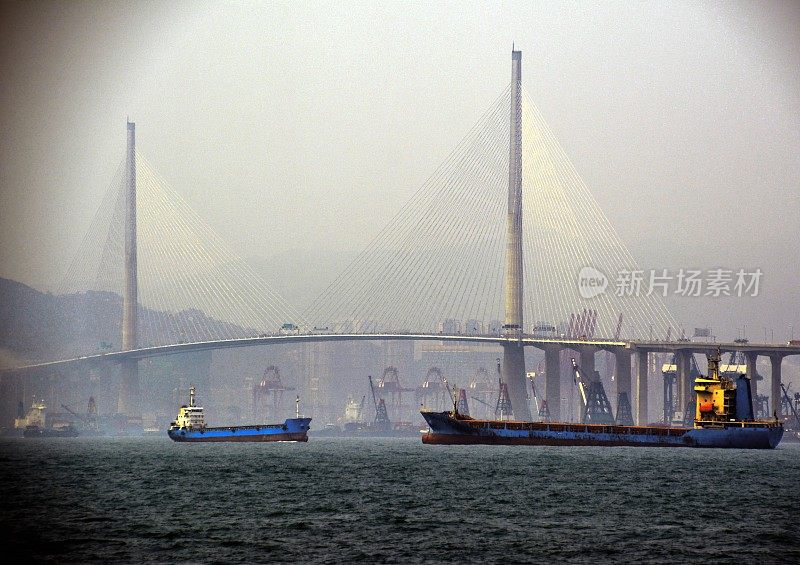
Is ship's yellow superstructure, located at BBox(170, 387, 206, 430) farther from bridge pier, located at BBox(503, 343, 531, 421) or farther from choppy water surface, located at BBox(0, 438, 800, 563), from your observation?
choppy water surface, located at BBox(0, 438, 800, 563)

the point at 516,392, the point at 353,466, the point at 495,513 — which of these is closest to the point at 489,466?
the point at 353,466

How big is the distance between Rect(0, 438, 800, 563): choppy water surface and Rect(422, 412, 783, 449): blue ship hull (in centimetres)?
2614

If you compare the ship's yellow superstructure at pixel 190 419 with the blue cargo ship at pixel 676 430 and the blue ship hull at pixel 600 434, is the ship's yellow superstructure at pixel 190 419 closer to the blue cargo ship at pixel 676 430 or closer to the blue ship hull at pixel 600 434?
the blue cargo ship at pixel 676 430

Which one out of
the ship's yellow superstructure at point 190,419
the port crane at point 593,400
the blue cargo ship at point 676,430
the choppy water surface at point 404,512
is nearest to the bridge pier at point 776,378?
the port crane at point 593,400

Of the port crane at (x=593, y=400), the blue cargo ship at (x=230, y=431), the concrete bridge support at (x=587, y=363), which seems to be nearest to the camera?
the blue cargo ship at (x=230, y=431)

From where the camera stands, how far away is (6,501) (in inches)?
2475

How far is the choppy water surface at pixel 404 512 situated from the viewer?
45031 millimetres

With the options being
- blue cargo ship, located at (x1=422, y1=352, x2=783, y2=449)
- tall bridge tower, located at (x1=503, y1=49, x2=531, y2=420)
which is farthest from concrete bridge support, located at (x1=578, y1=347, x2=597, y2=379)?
blue cargo ship, located at (x1=422, y1=352, x2=783, y2=449)

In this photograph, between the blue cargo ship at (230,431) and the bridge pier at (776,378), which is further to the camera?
the bridge pier at (776,378)

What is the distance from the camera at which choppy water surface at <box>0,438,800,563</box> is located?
1773 inches

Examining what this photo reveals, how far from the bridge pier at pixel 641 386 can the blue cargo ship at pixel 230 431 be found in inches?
1880

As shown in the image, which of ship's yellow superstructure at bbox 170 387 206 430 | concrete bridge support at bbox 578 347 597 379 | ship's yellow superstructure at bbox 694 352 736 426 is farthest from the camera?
concrete bridge support at bbox 578 347 597 379

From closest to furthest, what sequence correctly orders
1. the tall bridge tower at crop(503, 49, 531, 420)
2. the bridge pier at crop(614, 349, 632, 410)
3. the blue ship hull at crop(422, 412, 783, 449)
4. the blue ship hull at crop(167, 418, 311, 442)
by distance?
the blue ship hull at crop(422, 412, 783, 449)
the blue ship hull at crop(167, 418, 311, 442)
the tall bridge tower at crop(503, 49, 531, 420)
the bridge pier at crop(614, 349, 632, 410)

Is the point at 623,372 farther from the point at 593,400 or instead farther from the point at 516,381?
the point at 516,381
